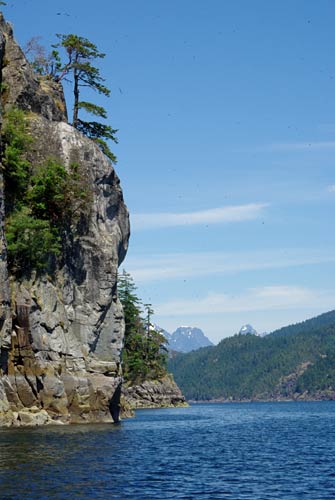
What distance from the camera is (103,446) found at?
141ft

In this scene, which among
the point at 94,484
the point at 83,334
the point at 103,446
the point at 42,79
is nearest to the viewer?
the point at 94,484

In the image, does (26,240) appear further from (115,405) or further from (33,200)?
(115,405)

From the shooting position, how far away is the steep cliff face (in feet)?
182

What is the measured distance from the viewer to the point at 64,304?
6412 cm

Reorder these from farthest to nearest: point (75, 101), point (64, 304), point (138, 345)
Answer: point (138, 345) → point (75, 101) → point (64, 304)

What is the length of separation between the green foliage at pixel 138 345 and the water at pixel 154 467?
7977cm

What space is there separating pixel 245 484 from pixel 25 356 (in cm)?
3039

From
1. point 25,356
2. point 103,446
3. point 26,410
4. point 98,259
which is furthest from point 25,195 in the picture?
point 103,446

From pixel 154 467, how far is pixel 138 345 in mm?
108225

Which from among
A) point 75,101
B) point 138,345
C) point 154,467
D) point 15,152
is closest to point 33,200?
point 15,152

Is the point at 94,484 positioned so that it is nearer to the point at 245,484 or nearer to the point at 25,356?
the point at 245,484

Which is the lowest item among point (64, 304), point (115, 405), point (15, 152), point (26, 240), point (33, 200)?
point (115, 405)

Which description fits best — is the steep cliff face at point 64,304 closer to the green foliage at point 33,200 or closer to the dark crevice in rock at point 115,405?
the dark crevice in rock at point 115,405

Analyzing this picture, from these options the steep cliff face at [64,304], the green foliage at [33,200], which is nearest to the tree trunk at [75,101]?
the steep cliff face at [64,304]
